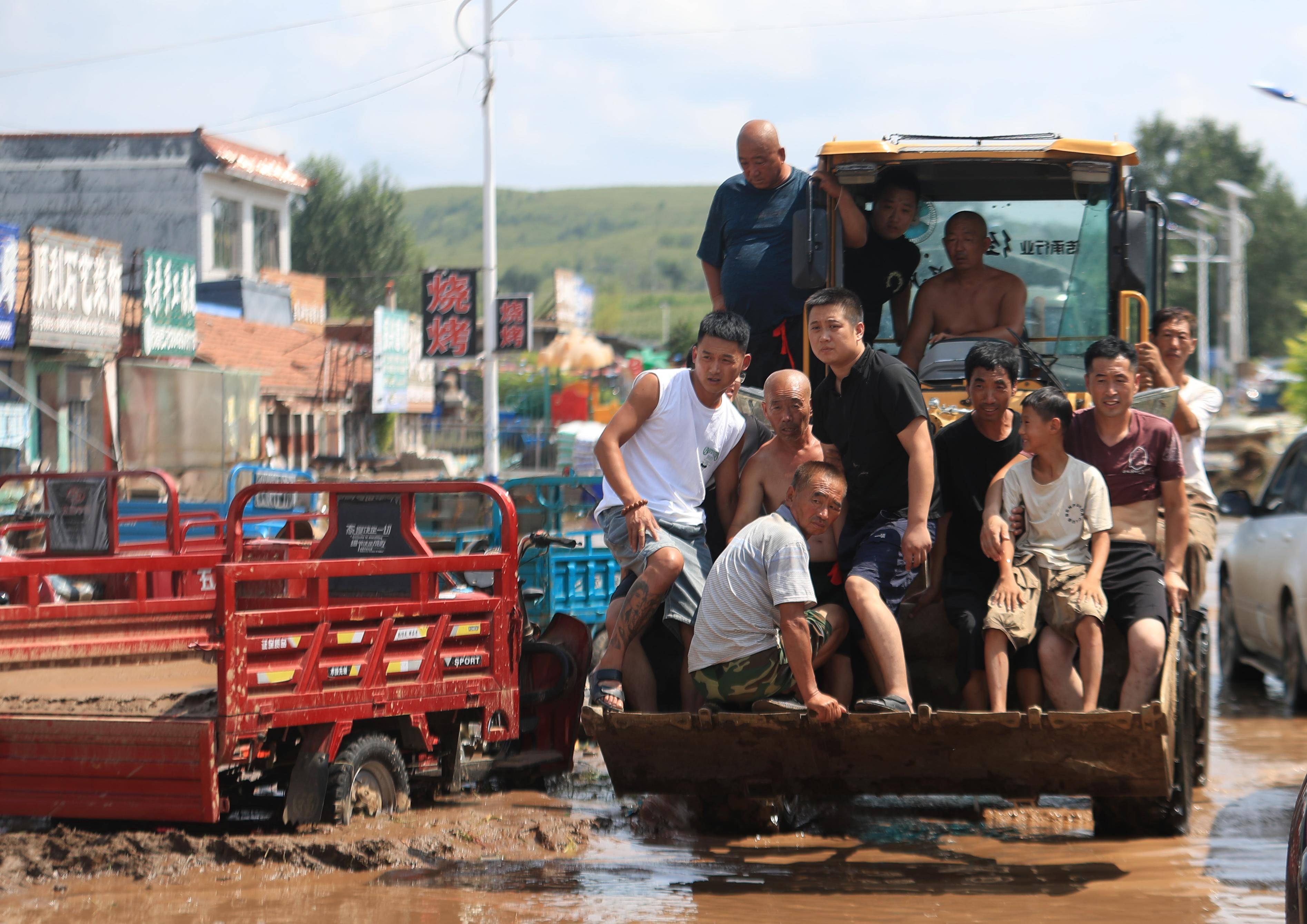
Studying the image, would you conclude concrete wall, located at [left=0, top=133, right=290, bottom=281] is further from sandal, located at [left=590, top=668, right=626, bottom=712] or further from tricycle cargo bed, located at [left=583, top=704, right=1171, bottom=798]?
tricycle cargo bed, located at [left=583, top=704, right=1171, bottom=798]

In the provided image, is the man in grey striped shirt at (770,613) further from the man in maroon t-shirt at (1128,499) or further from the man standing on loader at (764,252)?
the man standing on loader at (764,252)

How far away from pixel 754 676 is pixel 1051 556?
4.75 ft

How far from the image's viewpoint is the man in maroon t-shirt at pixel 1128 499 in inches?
227

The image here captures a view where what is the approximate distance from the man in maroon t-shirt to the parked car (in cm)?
349

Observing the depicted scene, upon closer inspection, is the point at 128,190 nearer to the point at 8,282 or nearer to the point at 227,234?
the point at 227,234

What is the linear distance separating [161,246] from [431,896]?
97.6ft

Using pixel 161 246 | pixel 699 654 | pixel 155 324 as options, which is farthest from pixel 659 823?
pixel 161 246

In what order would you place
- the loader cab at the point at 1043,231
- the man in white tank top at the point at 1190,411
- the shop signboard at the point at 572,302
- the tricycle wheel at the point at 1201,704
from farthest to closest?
the shop signboard at the point at 572,302 → the man in white tank top at the point at 1190,411 → the loader cab at the point at 1043,231 → the tricycle wheel at the point at 1201,704

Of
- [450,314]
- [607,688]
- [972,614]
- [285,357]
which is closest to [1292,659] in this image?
[972,614]

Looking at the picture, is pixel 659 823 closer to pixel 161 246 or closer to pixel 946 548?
pixel 946 548

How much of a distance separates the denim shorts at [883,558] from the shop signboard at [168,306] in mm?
20229

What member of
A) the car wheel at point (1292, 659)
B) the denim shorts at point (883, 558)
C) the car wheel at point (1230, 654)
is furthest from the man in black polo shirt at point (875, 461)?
the car wheel at point (1230, 654)

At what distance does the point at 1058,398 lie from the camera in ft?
19.3

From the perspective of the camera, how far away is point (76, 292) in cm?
2164
